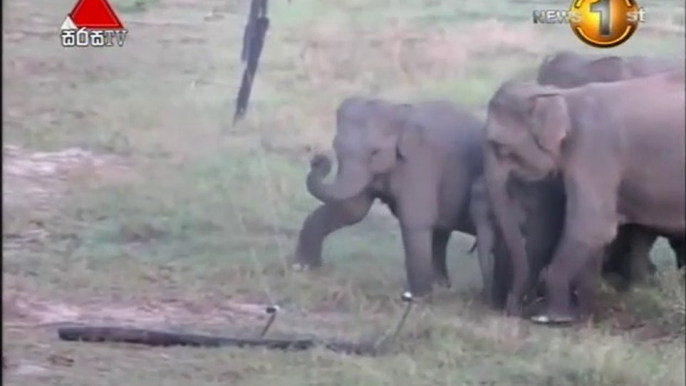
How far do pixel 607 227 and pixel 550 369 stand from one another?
228 mm

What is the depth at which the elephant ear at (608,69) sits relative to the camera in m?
1.81

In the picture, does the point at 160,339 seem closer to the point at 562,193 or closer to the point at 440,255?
the point at 440,255

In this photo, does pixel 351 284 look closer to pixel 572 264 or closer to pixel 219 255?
pixel 219 255

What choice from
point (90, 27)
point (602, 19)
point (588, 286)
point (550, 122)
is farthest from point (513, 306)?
point (90, 27)

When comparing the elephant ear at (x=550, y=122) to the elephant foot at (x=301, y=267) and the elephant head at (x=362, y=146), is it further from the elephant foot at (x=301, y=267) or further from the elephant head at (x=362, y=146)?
the elephant foot at (x=301, y=267)

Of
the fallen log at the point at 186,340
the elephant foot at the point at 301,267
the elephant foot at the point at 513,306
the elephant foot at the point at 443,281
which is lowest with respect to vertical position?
the fallen log at the point at 186,340

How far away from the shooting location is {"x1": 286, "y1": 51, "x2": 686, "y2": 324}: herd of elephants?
1.69 meters

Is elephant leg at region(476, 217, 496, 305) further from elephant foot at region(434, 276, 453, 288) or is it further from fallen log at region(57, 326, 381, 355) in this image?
fallen log at region(57, 326, 381, 355)

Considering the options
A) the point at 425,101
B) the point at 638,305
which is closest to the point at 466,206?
the point at 425,101

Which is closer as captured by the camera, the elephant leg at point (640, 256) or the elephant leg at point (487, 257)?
the elephant leg at point (640, 256)

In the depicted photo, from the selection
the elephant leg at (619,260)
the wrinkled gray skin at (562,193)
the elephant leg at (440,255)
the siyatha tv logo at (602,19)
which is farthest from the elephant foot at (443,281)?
the siyatha tv logo at (602,19)

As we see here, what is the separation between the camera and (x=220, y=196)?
202 centimetres

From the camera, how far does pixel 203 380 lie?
1970 mm

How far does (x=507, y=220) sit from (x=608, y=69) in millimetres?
223
